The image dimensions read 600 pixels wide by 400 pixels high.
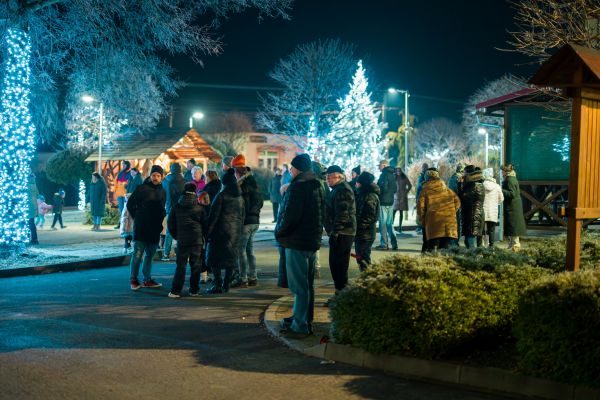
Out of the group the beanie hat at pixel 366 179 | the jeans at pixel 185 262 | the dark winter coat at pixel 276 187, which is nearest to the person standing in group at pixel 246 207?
the jeans at pixel 185 262

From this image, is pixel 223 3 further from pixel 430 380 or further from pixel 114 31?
pixel 430 380

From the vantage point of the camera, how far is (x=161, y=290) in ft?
39.4

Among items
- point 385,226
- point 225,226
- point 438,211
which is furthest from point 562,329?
point 385,226

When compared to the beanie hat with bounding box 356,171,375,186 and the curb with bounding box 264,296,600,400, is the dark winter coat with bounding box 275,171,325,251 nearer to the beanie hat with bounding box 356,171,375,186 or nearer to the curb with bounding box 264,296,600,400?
the curb with bounding box 264,296,600,400

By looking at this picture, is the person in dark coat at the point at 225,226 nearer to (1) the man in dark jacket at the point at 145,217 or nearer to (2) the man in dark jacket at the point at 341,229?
(1) the man in dark jacket at the point at 145,217

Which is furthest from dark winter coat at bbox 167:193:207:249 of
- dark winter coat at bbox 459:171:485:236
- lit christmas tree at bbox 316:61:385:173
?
lit christmas tree at bbox 316:61:385:173

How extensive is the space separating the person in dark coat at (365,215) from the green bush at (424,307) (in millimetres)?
2882

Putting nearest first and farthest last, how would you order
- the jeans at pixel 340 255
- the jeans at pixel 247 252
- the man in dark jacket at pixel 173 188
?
1. the jeans at pixel 340 255
2. the jeans at pixel 247 252
3. the man in dark jacket at pixel 173 188

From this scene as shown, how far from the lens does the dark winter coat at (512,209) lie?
1656cm

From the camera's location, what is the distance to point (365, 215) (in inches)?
425

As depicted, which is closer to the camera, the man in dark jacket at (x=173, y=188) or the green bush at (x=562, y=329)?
the green bush at (x=562, y=329)

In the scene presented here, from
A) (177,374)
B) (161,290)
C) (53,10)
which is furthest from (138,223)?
(53,10)

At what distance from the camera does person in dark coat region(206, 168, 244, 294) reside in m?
11.2

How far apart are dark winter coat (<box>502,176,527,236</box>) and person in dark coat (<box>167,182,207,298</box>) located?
805 cm
